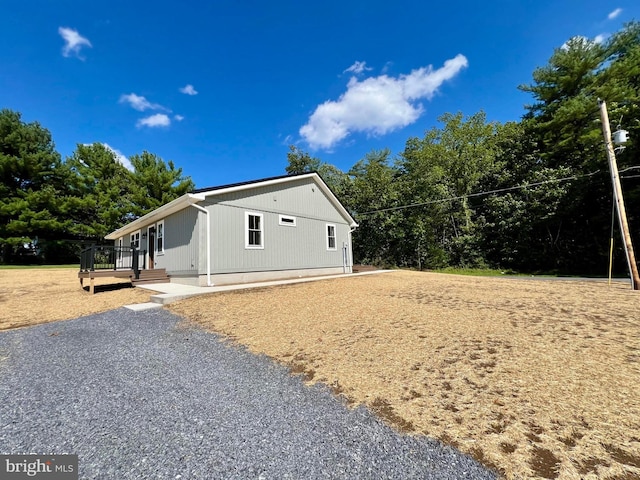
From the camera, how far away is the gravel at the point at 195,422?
5.63ft

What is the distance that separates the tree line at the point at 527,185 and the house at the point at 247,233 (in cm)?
719

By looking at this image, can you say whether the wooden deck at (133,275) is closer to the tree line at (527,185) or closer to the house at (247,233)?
the house at (247,233)

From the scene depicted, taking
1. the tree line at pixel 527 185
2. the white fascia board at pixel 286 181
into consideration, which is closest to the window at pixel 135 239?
the white fascia board at pixel 286 181

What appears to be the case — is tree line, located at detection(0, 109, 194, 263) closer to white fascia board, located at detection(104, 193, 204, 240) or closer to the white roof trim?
the white roof trim

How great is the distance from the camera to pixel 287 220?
478 inches

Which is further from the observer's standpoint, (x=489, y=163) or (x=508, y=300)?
(x=489, y=163)

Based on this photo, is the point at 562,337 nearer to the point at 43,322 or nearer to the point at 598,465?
the point at 598,465

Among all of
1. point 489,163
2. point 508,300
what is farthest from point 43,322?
point 489,163

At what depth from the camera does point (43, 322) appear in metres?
5.54

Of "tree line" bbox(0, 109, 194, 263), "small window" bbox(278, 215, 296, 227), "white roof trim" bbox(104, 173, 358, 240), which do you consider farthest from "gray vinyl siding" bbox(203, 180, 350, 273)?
"tree line" bbox(0, 109, 194, 263)

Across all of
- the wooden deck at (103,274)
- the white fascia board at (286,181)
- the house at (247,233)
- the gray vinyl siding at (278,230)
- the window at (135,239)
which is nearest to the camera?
the wooden deck at (103,274)

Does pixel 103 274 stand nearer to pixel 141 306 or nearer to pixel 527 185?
pixel 141 306

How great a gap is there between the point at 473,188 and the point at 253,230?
1778 cm

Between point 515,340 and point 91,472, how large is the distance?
4.34m
